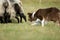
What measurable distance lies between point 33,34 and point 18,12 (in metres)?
1.83

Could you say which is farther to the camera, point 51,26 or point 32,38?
point 51,26

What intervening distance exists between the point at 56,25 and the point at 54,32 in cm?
70

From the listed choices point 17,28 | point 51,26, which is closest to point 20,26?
point 17,28

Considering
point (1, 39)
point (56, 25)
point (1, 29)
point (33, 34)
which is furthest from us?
point (56, 25)

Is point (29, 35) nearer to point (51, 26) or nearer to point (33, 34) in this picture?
point (33, 34)

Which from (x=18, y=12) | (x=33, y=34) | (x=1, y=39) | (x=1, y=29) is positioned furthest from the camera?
(x=18, y=12)

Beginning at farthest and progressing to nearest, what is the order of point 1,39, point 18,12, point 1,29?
point 18,12, point 1,29, point 1,39

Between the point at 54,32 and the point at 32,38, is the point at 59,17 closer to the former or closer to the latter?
the point at 54,32

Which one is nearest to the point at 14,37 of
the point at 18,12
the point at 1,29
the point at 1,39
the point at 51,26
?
the point at 1,39

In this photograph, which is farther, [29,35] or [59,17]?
[59,17]

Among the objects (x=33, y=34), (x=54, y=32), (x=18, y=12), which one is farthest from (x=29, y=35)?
(x=18, y=12)

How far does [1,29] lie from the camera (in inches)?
268

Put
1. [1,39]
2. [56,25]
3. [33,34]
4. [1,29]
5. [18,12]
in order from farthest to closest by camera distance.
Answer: [18,12], [56,25], [1,29], [33,34], [1,39]

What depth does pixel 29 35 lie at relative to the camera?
6297 mm
